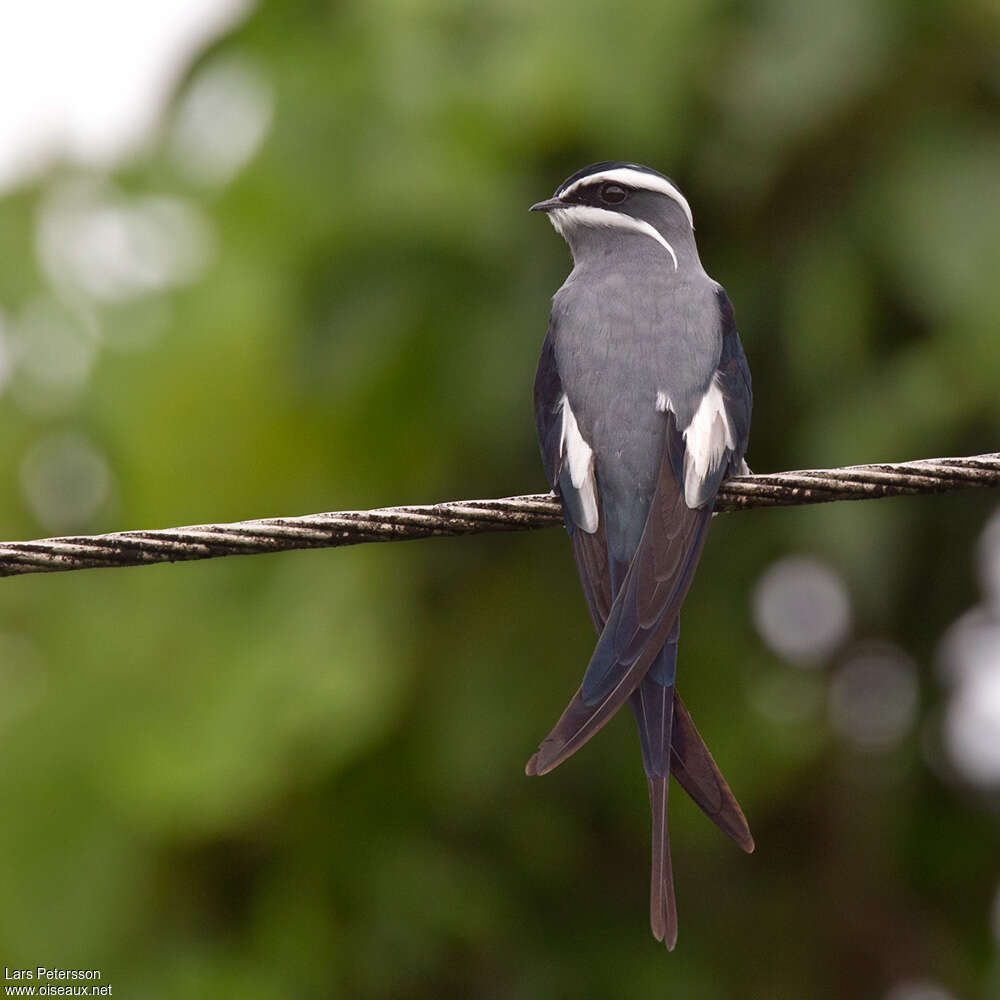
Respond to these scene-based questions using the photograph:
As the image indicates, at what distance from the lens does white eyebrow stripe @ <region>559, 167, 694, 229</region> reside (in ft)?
17.1

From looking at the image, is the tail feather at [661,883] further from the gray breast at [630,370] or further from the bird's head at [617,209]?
the bird's head at [617,209]

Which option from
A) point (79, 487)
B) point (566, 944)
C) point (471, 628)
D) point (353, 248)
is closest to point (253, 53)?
point (353, 248)

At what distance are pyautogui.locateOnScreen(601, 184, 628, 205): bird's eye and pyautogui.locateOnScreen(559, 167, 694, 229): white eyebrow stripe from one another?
0.02 metres

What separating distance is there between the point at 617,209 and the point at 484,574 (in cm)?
280

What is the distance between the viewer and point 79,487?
337 inches

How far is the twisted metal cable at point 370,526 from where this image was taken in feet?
11.3

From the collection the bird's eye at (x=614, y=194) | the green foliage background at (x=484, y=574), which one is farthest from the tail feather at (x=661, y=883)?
the green foliage background at (x=484, y=574)

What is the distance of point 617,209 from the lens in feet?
17.0

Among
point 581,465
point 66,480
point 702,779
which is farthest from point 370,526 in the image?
point 66,480

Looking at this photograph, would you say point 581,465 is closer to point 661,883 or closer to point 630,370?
point 630,370

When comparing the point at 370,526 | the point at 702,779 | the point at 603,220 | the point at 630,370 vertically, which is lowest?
the point at 702,779

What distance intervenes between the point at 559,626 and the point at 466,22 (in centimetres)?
268

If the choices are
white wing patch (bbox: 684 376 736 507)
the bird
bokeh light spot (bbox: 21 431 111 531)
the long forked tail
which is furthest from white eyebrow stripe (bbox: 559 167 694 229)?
bokeh light spot (bbox: 21 431 111 531)

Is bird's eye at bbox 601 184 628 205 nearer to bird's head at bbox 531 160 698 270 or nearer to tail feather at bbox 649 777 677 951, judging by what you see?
bird's head at bbox 531 160 698 270
